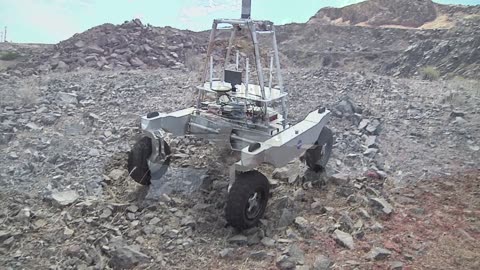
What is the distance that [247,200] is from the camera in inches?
151

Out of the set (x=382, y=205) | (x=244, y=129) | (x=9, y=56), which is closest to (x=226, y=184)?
(x=244, y=129)

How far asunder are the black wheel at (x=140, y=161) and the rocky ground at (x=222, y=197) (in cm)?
14

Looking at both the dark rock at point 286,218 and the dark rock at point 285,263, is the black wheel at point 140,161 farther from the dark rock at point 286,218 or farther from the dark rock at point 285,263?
the dark rock at point 285,263

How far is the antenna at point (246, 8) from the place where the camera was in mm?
4543

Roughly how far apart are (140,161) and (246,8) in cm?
179

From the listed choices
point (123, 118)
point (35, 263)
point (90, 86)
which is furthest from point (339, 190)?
point (90, 86)

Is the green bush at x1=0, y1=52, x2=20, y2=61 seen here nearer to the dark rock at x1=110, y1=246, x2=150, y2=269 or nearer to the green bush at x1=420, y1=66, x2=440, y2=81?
the green bush at x1=420, y1=66, x2=440, y2=81

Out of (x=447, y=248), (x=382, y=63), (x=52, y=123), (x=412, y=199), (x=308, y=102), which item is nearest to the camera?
(x=447, y=248)

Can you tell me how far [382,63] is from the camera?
683 inches

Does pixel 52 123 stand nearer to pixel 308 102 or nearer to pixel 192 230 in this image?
→ pixel 192 230

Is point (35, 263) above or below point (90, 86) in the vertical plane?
below

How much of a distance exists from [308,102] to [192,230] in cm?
393

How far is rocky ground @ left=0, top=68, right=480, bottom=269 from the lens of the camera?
362 centimetres

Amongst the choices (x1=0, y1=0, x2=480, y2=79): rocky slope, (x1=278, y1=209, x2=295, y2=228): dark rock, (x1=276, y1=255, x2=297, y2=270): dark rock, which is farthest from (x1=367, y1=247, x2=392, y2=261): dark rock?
(x1=0, y1=0, x2=480, y2=79): rocky slope
